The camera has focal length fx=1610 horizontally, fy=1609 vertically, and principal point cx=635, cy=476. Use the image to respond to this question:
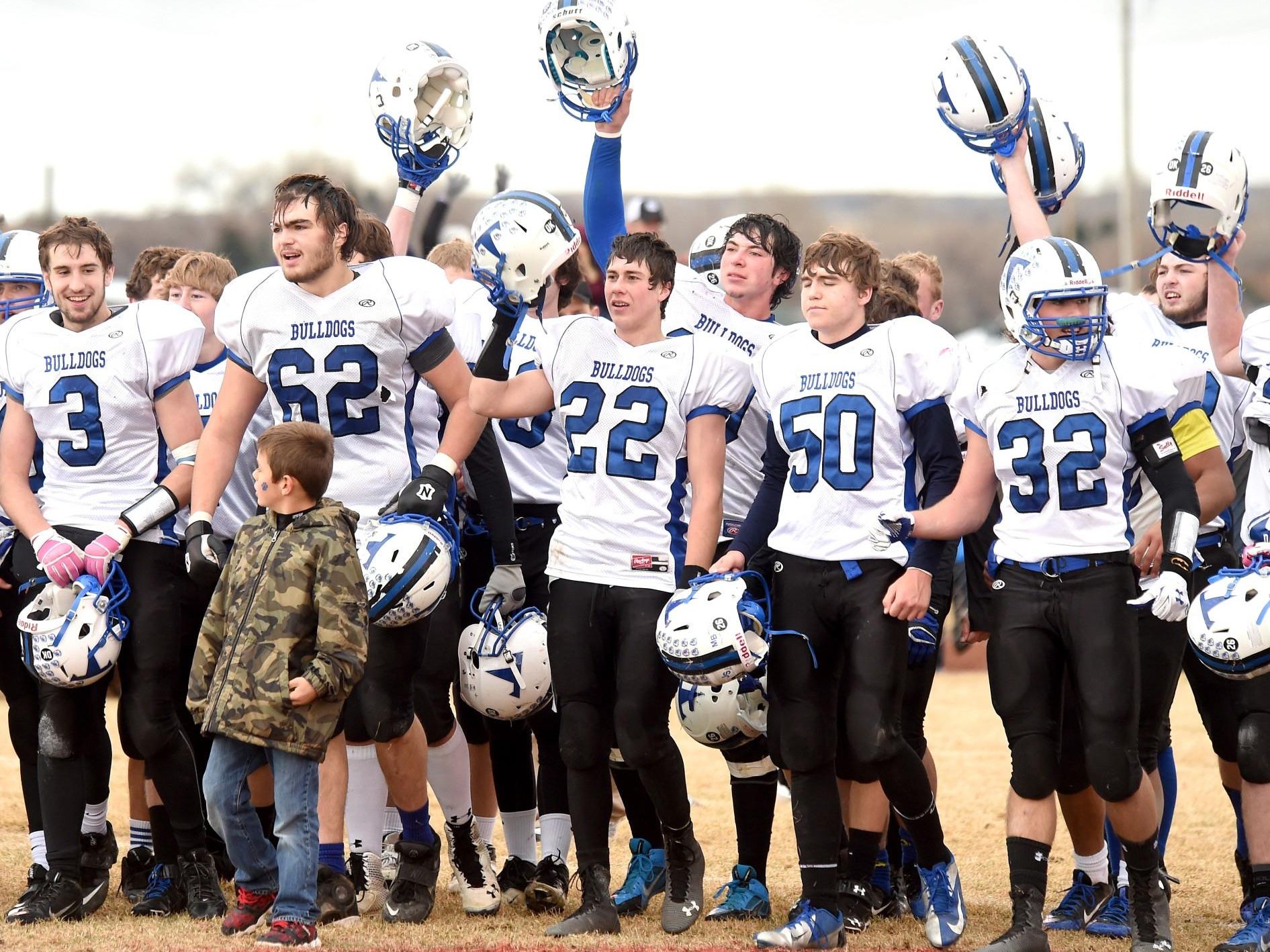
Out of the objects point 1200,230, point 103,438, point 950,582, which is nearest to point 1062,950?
point 950,582

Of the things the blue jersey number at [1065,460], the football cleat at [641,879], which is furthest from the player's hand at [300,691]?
the blue jersey number at [1065,460]

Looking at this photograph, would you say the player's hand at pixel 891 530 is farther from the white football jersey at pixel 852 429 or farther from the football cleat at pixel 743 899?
the football cleat at pixel 743 899

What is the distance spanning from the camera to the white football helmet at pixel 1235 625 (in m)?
4.64

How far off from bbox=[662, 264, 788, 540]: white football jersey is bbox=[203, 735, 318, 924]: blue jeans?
1829 millimetres

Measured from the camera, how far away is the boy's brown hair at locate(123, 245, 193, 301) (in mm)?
6367

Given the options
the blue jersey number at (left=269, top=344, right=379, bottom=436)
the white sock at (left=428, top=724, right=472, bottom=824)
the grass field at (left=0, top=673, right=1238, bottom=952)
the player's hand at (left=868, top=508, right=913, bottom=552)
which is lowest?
the grass field at (left=0, top=673, right=1238, bottom=952)

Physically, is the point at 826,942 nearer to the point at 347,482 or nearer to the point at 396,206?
the point at 347,482

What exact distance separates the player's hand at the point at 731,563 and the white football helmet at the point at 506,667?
708mm

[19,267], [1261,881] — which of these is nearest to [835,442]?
[1261,881]

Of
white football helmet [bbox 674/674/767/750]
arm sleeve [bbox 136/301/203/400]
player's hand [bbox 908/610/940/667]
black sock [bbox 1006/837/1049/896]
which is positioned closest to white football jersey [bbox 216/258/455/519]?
arm sleeve [bbox 136/301/203/400]

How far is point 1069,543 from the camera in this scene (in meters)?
4.81

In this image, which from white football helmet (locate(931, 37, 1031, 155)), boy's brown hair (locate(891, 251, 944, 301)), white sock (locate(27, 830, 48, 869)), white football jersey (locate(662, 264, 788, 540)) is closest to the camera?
white football helmet (locate(931, 37, 1031, 155))

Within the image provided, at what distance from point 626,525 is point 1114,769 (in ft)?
5.39

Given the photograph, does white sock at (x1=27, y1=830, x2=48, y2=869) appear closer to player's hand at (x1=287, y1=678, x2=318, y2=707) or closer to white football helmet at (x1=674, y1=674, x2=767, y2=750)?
player's hand at (x1=287, y1=678, x2=318, y2=707)
